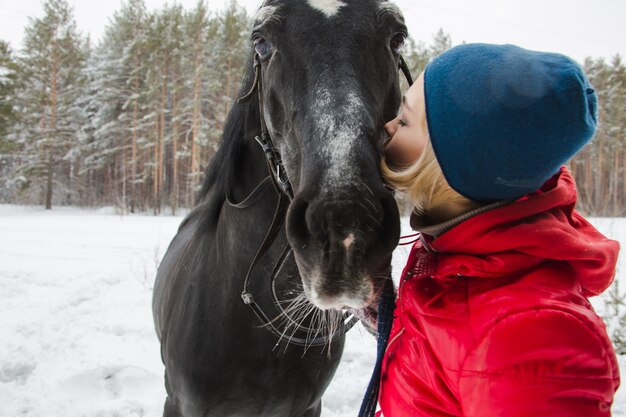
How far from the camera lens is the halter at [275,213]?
154cm

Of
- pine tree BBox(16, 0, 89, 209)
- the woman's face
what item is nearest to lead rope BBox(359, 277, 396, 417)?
the woman's face

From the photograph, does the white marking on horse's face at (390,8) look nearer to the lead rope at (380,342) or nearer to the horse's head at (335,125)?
the horse's head at (335,125)

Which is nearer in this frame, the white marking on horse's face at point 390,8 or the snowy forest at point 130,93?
the white marking on horse's face at point 390,8

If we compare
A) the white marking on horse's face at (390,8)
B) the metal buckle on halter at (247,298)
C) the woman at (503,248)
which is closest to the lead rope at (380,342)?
the woman at (503,248)

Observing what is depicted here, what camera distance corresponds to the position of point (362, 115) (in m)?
1.08

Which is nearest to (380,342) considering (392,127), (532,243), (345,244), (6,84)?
(345,244)

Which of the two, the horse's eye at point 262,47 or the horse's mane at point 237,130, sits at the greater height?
the horse's eye at point 262,47

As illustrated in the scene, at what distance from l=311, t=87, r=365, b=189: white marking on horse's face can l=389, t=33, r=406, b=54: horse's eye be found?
0.54m

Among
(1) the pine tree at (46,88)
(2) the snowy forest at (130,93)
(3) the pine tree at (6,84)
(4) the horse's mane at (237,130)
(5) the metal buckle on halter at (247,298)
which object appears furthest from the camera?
(1) the pine tree at (46,88)

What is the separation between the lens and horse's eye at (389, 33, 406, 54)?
59.2 inches

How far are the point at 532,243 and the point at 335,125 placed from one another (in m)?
0.57

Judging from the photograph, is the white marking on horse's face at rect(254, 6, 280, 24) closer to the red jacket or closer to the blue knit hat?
the blue knit hat

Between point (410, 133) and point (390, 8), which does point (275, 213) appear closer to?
point (410, 133)

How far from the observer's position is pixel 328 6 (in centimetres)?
134
